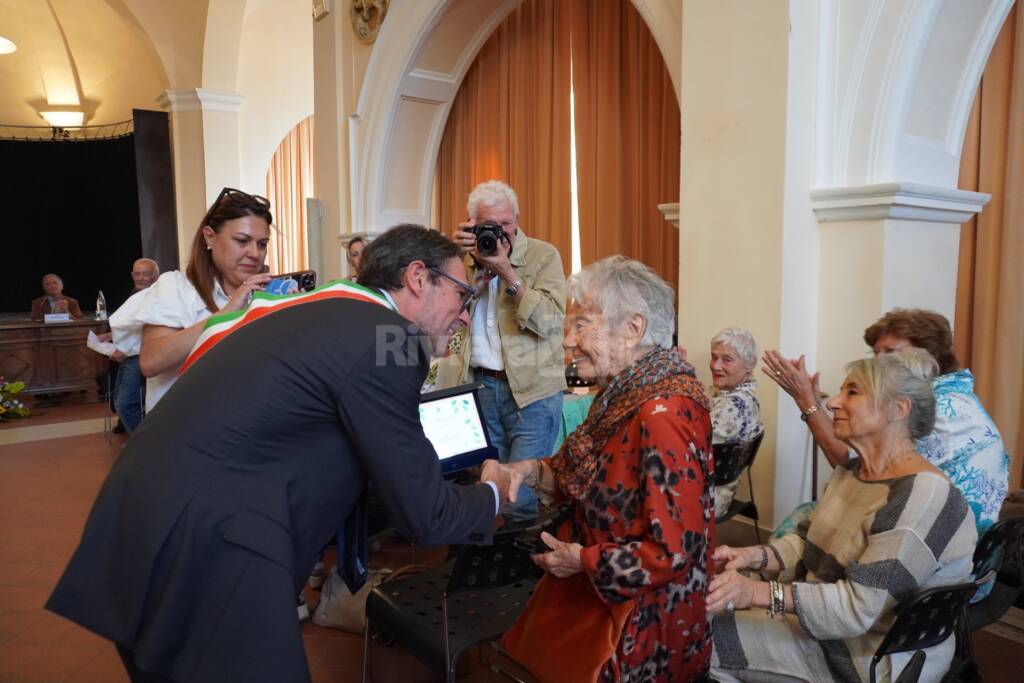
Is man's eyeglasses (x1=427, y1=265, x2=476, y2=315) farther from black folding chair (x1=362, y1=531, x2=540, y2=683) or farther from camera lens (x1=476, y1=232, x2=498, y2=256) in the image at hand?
camera lens (x1=476, y1=232, x2=498, y2=256)

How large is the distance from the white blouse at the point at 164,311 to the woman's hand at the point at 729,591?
5.24 feet

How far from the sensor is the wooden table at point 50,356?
8.12 meters

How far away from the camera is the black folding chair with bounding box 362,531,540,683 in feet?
6.15

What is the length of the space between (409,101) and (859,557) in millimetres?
5503

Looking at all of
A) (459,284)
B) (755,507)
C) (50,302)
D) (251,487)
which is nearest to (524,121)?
(755,507)

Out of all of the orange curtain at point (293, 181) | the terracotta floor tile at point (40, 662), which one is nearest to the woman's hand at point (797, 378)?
the terracotta floor tile at point (40, 662)

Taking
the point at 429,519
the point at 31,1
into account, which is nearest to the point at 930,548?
the point at 429,519

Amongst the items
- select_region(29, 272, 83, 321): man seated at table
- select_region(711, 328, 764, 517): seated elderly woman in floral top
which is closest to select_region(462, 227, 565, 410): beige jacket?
select_region(711, 328, 764, 517): seated elderly woman in floral top

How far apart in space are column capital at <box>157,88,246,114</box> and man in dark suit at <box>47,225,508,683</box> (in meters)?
8.95

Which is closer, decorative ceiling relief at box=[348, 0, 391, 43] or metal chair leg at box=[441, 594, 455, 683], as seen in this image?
metal chair leg at box=[441, 594, 455, 683]

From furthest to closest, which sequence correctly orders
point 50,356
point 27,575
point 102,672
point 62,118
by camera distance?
point 62,118 → point 50,356 → point 27,575 → point 102,672

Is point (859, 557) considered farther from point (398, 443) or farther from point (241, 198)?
point (241, 198)

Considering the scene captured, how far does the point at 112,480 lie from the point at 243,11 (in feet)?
29.8

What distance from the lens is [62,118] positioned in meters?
11.5
